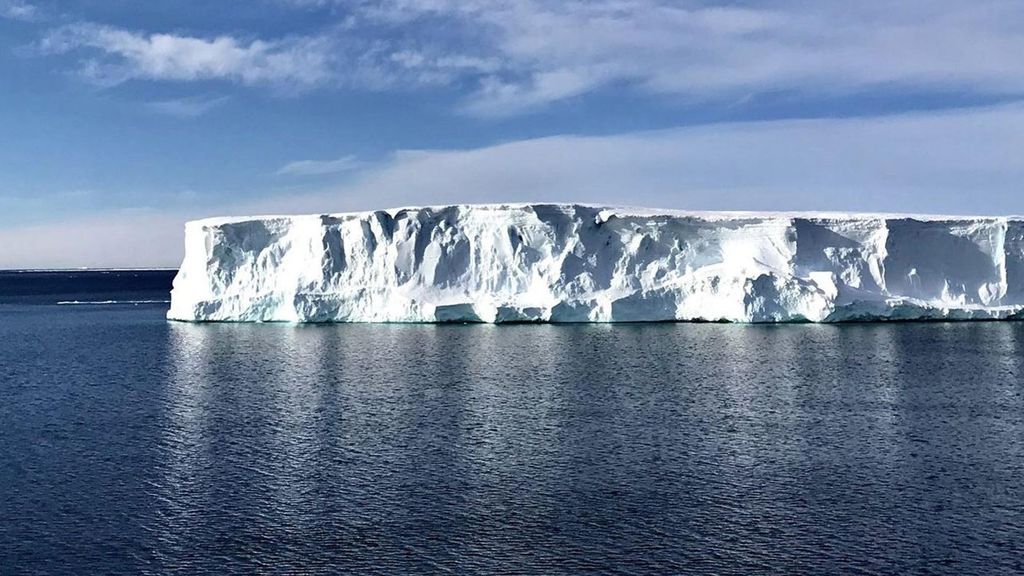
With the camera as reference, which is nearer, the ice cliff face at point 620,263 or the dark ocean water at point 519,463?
the dark ocean water at point 519,463

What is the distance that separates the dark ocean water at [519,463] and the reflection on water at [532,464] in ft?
0.16

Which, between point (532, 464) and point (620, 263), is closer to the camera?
point (532, 464)

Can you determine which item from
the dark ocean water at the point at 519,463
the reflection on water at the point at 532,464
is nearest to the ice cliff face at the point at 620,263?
the dark ocean water at the point at 519,463

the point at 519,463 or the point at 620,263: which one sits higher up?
the point at 620,263

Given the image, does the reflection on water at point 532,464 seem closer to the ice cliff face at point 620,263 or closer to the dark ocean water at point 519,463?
the dark ocean water at point 519,463

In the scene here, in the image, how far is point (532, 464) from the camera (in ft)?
44.3

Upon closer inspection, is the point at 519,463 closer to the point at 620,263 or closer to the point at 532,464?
the point at 532,464

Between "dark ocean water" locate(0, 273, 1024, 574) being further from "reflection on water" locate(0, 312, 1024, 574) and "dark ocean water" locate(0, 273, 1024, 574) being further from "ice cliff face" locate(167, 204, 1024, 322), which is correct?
"ice cliff face" locate(167, 204, 1024, 322)

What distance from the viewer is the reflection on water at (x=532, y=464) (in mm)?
10031

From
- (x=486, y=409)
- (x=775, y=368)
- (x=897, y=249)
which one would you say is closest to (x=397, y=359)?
(x=486, y=409)

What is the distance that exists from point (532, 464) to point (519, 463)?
0.66 ft

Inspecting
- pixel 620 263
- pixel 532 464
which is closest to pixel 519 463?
pixel 532 464

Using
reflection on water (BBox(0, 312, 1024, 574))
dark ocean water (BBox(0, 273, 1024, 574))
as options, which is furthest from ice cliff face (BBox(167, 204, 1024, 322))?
reflection on water (BBox(0, 312, 1024, 574))

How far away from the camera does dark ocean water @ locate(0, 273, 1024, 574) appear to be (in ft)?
32.8
